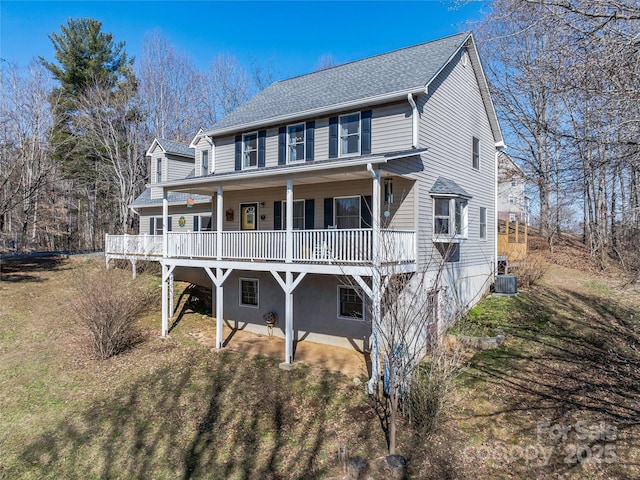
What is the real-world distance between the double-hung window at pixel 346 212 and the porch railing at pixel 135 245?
1097 centimetres

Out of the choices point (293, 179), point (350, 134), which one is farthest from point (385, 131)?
point (293, 179)

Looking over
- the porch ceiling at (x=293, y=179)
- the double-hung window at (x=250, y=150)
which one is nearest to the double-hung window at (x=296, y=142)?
the porch ceiling at (x=293, y=179)

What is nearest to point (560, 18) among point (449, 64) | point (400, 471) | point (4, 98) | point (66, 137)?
point (449, 64)

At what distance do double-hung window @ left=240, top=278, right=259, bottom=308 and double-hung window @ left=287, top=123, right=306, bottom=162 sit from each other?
15.9 ft

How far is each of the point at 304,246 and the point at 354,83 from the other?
20.7 feet

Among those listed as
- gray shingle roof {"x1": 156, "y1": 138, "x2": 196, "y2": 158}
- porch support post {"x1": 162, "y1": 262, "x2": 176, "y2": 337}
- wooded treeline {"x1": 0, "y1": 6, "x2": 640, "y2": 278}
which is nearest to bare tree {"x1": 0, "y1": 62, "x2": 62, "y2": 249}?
wooded treeline {"x1": 0, "y1": 6, "x2": 640, "y2": 278}

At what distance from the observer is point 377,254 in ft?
29.7

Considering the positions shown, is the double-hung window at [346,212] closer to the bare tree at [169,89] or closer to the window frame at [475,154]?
the window frame at [475,154]

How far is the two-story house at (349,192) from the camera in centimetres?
1070

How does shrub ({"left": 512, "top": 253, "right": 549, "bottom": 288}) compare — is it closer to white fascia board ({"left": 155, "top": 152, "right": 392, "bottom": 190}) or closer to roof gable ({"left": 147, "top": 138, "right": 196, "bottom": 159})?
white fascia board ({"left": 155, "top": 152, "right": 392, "bottom": 190})

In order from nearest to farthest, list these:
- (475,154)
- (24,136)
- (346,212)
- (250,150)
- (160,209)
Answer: (346,212), (250,150), (475,154), (24,136), (160,209)

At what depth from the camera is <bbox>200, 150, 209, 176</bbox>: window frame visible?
1747cm

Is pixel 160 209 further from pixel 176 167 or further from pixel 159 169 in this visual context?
pixel 176 167

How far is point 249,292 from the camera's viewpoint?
15.3 meters
